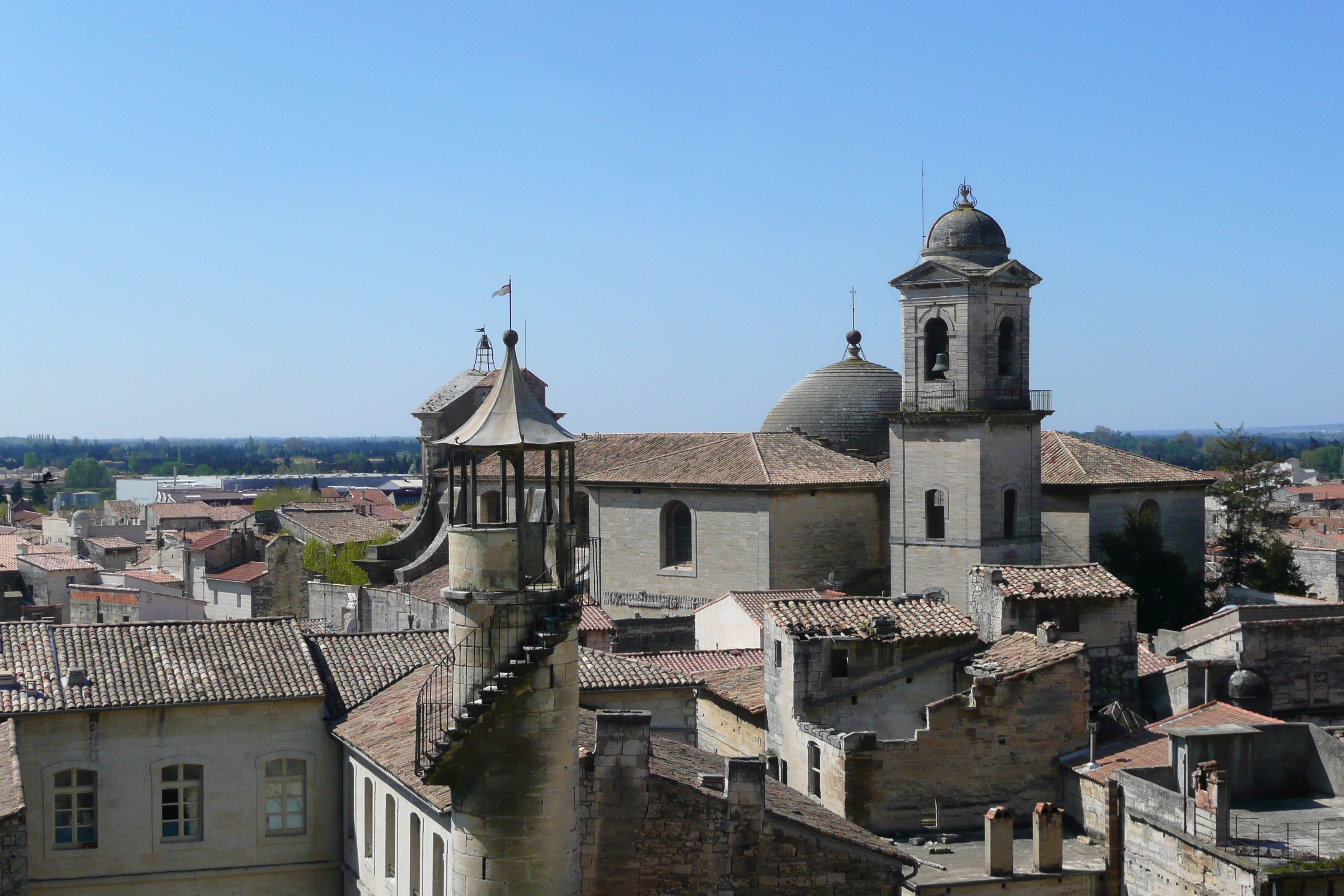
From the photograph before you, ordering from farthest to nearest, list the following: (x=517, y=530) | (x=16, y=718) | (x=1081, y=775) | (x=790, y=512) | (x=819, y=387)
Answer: (x=819, y=387) < (x=790, y=512) < (x=1081, y=775) < (x=16, y=718) < (x=517, y=530)

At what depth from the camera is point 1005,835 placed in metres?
24.3

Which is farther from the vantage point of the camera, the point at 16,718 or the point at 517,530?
the point at 16,718

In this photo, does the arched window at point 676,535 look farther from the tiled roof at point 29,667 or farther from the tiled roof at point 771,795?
the tiled roof at point 771,795

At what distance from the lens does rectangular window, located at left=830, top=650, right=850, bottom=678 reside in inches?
1134

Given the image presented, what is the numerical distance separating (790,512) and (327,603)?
18.2 m

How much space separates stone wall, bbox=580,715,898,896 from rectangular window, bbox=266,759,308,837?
22.3ft

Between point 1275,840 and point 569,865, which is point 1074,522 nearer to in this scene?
point 1275,840

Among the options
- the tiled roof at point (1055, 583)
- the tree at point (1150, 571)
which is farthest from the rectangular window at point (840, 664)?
the tree at point (1150, 571)

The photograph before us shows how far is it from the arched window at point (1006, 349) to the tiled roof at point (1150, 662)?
9.67 meters

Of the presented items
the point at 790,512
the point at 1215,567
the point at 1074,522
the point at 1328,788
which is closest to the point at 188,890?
the point at 1328,788

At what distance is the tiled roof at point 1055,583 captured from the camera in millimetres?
30641

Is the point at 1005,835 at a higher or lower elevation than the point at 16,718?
lower

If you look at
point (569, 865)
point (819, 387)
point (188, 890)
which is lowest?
point (188, 890)

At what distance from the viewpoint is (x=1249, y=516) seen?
52938mm
